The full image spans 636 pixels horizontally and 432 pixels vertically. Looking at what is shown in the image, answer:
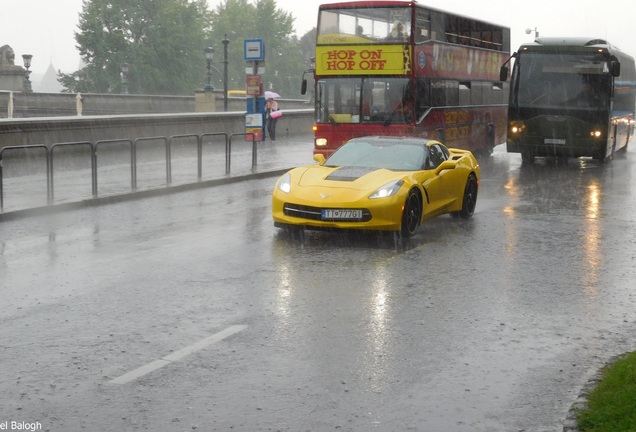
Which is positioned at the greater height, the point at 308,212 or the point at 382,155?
the point at 382,155

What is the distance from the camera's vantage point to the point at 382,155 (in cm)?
1436

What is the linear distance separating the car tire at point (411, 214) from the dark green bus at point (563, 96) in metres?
14.5

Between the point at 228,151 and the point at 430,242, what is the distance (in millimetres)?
10965

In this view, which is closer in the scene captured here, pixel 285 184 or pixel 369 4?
pixel 285 184

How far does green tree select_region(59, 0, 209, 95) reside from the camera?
92.2 meters

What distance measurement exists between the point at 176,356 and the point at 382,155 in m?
7.73

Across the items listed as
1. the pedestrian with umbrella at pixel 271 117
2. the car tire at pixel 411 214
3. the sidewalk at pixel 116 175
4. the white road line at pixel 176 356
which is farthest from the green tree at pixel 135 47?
the white road line at pixel 176 356

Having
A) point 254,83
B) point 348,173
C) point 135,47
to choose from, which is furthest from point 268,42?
point 348,173

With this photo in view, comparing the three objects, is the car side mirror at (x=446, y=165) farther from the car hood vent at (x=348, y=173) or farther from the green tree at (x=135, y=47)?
the green tree at (x=135, y=47)

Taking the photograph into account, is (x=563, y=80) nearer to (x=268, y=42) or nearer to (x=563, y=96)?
(x=563, y=96)

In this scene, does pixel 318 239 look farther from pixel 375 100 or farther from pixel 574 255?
pixel 375 100

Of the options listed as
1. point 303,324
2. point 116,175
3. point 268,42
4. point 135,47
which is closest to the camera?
point 303,324

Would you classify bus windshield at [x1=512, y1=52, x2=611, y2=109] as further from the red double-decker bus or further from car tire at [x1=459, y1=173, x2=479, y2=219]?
car tire at [x1=459, y1=173, x2=479, y2=219]

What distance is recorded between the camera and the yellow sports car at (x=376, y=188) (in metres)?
12.7
